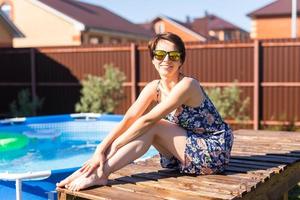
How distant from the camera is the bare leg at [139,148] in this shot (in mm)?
3086

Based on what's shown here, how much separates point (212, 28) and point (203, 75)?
122 feet

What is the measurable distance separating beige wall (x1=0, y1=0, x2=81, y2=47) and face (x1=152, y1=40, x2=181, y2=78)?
17.8 meters

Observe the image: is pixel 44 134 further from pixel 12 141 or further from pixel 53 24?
A: pixel 53 24

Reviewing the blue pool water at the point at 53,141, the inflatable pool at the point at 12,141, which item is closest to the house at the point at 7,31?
the blue pool water at the point at 53,141

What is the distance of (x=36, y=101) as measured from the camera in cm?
1193

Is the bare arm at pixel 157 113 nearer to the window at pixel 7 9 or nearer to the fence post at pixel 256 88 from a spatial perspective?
the fence post at pixel 256 88

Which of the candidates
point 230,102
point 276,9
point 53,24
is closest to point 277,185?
point 230,102

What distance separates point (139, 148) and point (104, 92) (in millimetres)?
7620

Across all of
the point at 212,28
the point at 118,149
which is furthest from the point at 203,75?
the point at 212,28

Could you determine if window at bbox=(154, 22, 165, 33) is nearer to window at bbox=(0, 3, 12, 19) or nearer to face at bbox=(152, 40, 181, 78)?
window at bbox=(0, 3, 12, 19)

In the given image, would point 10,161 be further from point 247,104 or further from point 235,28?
point 235,28

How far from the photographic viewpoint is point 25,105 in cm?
1180

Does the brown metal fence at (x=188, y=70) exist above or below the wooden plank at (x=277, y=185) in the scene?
above

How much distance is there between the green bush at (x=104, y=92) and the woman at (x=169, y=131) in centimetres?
732
